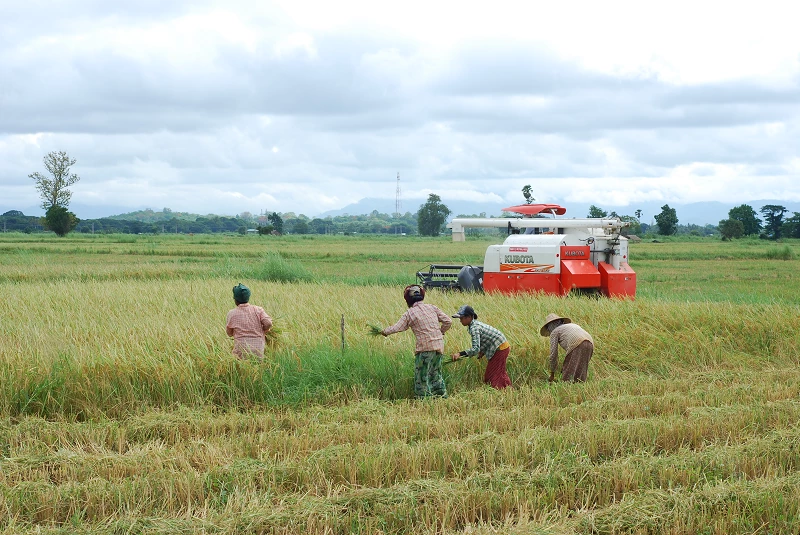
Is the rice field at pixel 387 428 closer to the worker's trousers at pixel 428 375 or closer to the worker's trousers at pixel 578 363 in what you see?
the worker's trousers at pixel 428 375

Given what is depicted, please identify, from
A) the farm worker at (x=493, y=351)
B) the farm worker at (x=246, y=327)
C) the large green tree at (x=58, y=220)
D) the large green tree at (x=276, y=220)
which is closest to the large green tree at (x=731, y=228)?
the large green tree at (x=276, y=220)

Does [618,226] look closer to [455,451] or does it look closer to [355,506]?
[455,451]

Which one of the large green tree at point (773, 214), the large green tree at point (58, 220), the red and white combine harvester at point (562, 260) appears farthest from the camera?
the large green tree at point (773, 214)

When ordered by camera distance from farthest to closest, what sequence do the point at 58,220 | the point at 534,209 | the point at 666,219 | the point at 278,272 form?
the point at 666,219, the point at 58,220, the point at 278,272, the point at 534,209

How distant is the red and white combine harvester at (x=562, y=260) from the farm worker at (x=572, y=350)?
5.63 metres

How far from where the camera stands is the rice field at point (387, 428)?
4.80 m

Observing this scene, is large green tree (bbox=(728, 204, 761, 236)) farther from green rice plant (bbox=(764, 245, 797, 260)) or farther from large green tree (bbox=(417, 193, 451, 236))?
green rice plant (bbox=(764, 245, 797, 260))

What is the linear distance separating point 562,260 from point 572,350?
614cm

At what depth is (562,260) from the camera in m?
14.6

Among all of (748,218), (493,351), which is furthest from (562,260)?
(748,218)

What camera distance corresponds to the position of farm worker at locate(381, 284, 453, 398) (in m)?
7.98

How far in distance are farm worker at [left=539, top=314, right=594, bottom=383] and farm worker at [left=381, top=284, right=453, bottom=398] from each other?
1.52 metres

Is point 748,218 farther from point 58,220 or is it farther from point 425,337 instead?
point 425,337

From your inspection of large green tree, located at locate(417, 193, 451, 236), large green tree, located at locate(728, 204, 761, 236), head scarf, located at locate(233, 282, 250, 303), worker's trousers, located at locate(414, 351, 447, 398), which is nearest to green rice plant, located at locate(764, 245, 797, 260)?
worker's trousers, located at locate(414, 351, 447, 398)
